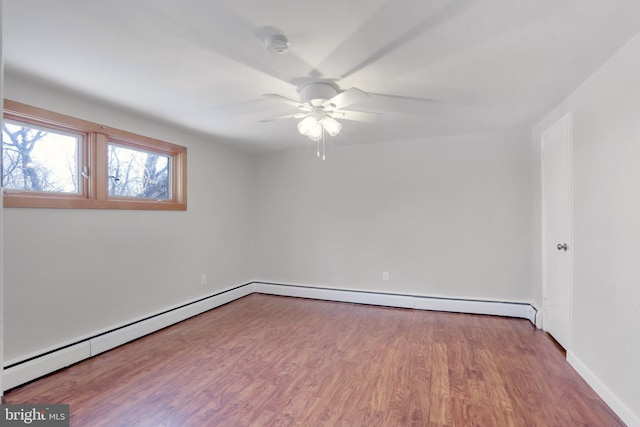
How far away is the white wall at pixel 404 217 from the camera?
3.61m

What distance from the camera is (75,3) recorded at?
1.52m

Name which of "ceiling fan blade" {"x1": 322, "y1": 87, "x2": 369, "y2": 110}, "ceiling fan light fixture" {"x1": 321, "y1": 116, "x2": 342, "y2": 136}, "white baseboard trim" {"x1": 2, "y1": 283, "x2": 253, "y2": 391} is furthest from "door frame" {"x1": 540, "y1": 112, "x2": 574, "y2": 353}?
"white baseboard trim" {"x1": 2, "y1": 283, "x2": 253, "y2": 391}

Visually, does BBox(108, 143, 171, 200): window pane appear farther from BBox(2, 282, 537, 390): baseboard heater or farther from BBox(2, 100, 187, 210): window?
BBox(2, 282, 537, 390): baseboard heater

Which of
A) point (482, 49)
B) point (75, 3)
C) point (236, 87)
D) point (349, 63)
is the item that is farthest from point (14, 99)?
point (482, 49)

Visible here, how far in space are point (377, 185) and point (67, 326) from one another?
3.49m

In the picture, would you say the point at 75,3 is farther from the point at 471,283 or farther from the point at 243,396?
the point at 471,283

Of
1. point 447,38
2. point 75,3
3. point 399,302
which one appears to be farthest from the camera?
point 399,302

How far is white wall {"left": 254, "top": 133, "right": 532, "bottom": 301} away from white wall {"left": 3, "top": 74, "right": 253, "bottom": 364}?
0.82 meters

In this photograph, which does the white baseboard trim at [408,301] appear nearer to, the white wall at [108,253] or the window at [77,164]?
the white wall at [108,253]

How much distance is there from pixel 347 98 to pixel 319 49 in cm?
38

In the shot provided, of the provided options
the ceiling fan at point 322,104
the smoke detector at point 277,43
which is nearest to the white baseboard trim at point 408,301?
the ceiling fan at point 322,104

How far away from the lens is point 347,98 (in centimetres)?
215

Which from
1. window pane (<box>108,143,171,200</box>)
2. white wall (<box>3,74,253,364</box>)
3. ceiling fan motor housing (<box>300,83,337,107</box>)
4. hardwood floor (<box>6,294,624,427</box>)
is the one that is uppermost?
ceiling fan motor housing (<box>300,83,337,107</box>)

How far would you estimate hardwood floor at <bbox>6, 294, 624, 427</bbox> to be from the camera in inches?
76.3
